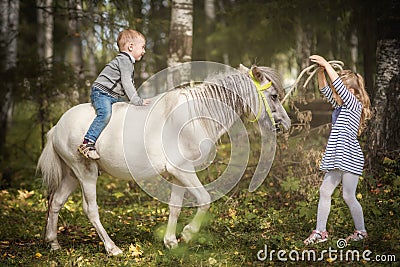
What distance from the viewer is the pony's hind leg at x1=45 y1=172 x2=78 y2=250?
580 centimetres

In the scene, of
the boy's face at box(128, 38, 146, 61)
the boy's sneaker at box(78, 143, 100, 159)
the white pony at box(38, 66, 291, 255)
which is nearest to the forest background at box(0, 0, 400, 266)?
the white pony at box(38, 66, 291, 255)

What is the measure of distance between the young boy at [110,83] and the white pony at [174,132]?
0.09 metres

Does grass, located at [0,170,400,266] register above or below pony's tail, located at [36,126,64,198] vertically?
below

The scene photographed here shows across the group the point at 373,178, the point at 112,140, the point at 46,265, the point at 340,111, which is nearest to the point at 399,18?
the point at 373,178

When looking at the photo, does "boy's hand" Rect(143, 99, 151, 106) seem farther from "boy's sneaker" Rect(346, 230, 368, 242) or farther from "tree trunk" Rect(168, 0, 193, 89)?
"tree trunk" Rect(168, 0, 193, 89)

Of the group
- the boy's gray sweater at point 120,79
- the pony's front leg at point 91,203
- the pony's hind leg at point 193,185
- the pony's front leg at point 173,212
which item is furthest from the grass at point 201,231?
the boy's gray sweater at point 120,79

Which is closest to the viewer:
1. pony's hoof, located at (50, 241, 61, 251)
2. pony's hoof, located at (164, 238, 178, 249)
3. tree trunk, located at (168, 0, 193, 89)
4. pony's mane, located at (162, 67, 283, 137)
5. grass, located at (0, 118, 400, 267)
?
grass, located at (0, 118, 400, 267)

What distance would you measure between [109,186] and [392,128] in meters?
5.06

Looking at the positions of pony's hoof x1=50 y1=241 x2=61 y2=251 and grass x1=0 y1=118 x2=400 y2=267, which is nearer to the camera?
grass x1=0 y1=118 x2=400 y2=267

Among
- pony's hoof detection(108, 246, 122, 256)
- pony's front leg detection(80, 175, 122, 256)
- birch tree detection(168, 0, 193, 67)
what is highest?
birch tree detection(168, 0, 193, 67)

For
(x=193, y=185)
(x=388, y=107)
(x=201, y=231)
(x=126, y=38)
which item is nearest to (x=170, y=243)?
(x=201, y=231)

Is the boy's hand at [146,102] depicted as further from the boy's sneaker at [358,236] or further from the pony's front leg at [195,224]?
the boy's sneaker at [358,236]

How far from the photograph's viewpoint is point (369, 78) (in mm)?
9258

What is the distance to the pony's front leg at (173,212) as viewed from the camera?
17.7 feet
